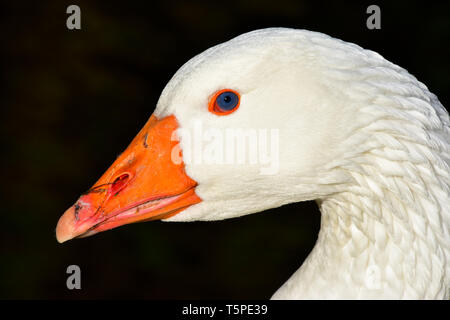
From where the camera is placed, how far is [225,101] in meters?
Result: 2.69

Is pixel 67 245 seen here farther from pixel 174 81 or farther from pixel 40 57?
pixel 174 81

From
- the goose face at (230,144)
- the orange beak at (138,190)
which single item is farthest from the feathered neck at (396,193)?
the orange beak at (138,190)

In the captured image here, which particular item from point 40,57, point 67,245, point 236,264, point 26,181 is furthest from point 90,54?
point 236,264

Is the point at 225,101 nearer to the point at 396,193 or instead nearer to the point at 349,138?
the point at 349,138

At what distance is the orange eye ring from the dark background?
4.38 metres

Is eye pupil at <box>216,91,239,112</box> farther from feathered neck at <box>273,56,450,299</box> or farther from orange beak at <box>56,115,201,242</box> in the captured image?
feathered neck at <box>273,56,450,299</box>

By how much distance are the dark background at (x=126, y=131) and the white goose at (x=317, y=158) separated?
413 centimetres

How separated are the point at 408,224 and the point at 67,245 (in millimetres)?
5038

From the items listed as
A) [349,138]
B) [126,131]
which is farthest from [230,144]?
[126,131]

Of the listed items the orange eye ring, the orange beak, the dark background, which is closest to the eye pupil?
the orange eye ring

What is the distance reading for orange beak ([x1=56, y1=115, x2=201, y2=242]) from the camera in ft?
9.28

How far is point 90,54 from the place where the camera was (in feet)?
23.4

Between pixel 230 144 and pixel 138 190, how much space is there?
482mm

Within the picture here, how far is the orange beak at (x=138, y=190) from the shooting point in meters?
2.83
